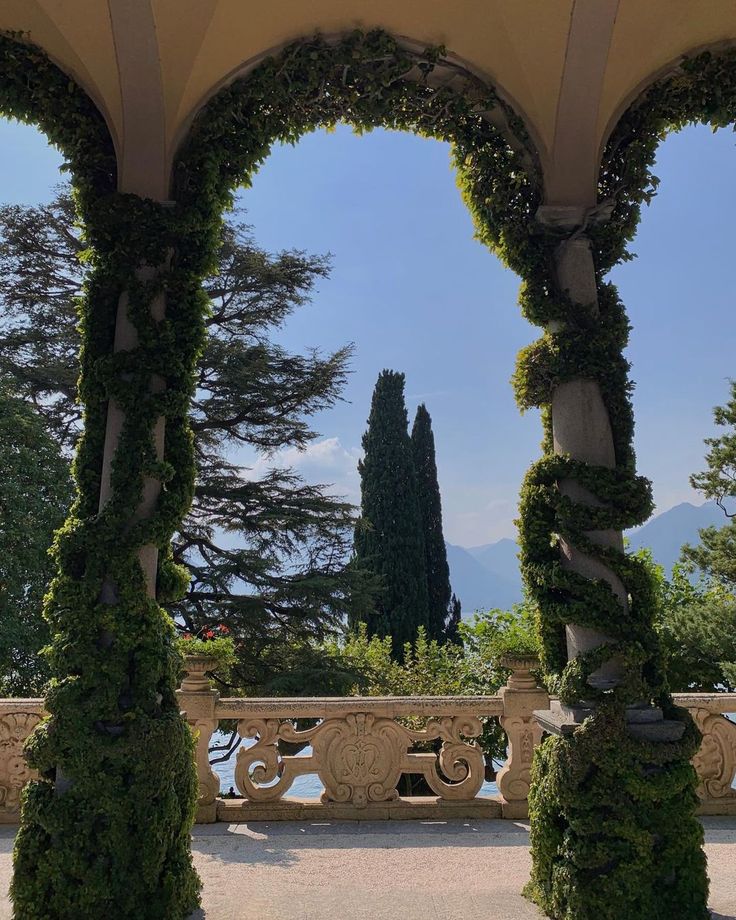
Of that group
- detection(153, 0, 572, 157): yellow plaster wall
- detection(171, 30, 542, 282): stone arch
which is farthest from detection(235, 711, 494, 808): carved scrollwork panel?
detection(153, 0, 572, 157): yellow plaster wall

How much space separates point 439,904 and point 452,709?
1.72 m

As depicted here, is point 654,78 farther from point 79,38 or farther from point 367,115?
point 79,38

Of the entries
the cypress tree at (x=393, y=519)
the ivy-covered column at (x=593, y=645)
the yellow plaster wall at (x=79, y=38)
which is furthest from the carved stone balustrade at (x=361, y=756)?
the cypress tree at (x=393, y=519)

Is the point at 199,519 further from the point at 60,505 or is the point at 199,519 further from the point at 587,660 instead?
the point at 587,660

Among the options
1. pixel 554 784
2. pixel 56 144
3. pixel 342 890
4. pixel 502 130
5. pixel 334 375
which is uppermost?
pixel 334 375

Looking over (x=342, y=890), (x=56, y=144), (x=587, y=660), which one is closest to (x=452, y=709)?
(x=342, y=890)

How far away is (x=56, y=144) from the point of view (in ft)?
13.3

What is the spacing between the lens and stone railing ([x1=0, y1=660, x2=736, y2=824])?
489 centimetres

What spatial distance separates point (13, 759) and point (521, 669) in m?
3.80

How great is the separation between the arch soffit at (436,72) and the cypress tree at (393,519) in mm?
13201

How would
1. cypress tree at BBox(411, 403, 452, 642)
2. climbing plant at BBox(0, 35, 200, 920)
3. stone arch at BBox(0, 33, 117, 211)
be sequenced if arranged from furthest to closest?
1. cypress tree at BBox(411, 403, 452, 642)
2. stone arch at BBox(0, 33, 117, 211)
3. climbing plant at BBox(0, 35, 200, 920)

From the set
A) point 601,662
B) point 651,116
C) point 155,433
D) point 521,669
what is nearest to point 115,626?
point 155,433

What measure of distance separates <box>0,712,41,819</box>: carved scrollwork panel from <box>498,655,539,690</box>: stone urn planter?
3506 mm

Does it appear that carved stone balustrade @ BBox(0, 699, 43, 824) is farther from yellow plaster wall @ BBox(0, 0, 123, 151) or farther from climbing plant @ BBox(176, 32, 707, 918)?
yellow plaster wall @ BBox(0, 0, 123, 151)
